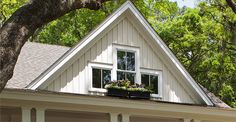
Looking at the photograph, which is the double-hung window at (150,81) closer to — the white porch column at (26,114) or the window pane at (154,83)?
the window pane at (154,83)

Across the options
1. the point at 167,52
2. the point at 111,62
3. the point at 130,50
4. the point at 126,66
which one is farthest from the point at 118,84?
the point at 167,52


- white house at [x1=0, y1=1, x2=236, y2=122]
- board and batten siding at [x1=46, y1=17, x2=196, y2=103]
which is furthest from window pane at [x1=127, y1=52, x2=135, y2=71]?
board and batten siding at [x1=46, y1=17, x2=196, y2=103]

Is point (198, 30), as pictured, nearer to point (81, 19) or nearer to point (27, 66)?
point (81, 19)

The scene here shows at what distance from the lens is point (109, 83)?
1600cm

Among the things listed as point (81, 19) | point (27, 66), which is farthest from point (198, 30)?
point (27, 66)

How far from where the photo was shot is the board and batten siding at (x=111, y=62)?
15.7 meters

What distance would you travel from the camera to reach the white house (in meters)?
14.3

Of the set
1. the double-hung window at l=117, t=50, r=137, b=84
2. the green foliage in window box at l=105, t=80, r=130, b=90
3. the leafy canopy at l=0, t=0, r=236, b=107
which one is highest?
the leafy canopy at l=0, t=0, r=236, b=107

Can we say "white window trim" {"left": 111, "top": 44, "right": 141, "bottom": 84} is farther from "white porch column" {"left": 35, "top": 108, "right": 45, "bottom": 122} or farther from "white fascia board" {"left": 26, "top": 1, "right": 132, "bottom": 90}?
"white porch column" {"left": 35, "top": 108, "right": 45, "bottom": 122}

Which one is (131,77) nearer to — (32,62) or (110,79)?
(110,79)

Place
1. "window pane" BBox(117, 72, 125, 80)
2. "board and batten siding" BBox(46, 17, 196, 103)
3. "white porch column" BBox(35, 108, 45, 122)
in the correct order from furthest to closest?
"window pane" BBox(117, 72, 125, 80)
"board and batten siding" BBox(46, 17, 196, 103)
"white porch column" BBox(35, 108, 45, 122)

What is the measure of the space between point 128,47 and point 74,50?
2.33 metres

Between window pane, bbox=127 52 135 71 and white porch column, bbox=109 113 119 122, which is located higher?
window pane, bbox=127 52 135 71

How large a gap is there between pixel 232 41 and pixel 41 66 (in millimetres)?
18317
